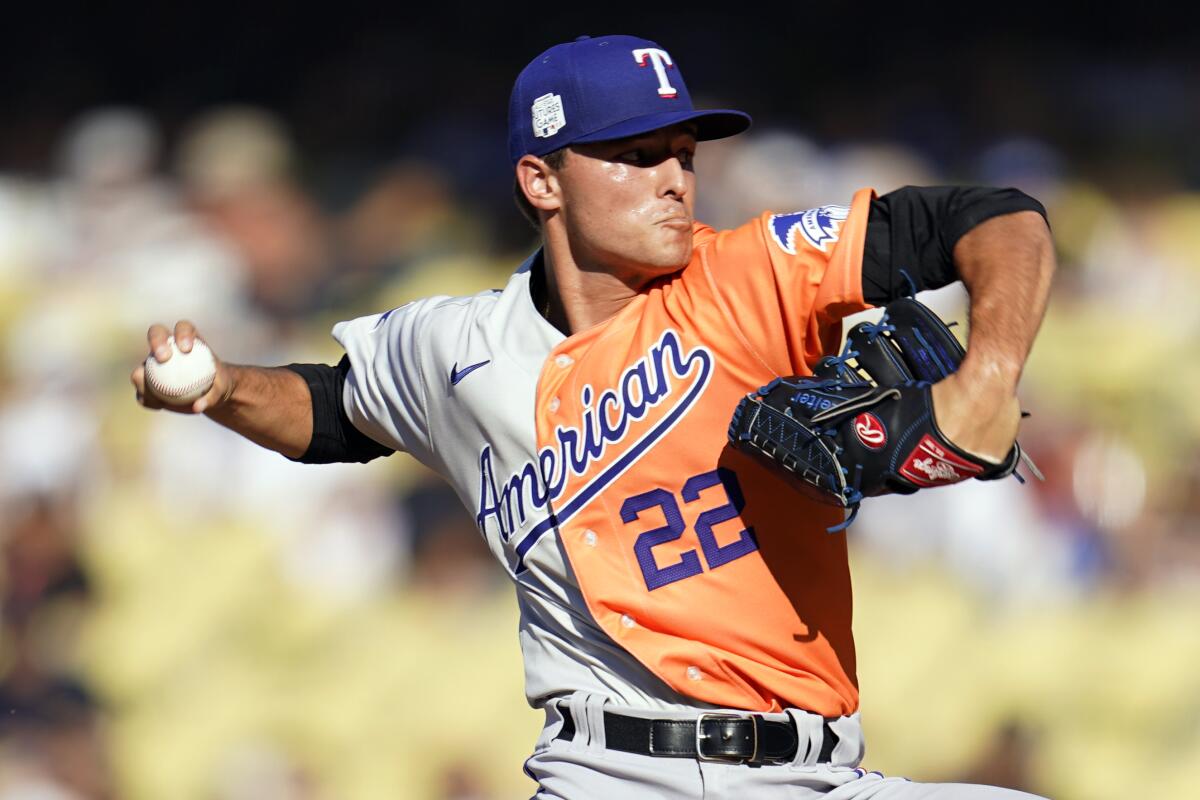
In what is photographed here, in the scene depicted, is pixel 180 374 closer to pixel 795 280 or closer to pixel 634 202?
pixel 634 202

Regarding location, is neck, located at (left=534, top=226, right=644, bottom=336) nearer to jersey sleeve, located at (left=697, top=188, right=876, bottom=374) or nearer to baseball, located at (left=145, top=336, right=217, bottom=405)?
jersey sleeve, located at (left=697, top=188, right=876, bottom=374)

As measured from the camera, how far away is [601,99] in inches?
89.4

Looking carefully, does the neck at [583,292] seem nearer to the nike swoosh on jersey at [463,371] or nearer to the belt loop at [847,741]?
the nike swoosh on jersey at [463,371]

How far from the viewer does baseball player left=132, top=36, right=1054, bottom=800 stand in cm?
203

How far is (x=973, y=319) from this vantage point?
1.82m

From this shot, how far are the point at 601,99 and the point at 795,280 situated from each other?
1.54 feet

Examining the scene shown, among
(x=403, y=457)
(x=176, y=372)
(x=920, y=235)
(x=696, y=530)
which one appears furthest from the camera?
(x=403, y=457)

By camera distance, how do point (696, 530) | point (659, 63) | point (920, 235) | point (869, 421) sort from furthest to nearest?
1. point (659, 63)
2. point (696, 530)
3. point (920, 235)
4. point (869, 421)

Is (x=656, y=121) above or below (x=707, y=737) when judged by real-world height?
above

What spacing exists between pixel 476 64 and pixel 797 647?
2.50 meters

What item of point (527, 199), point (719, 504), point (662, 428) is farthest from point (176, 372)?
point (719, 504)

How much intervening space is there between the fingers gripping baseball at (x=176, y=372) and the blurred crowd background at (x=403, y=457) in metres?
1.75

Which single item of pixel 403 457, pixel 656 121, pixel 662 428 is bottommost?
pixel 403 457

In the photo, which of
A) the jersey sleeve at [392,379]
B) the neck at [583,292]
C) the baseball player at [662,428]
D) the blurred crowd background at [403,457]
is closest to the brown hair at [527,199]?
the baseball player at [662,428]
